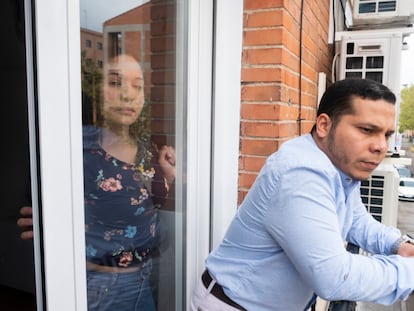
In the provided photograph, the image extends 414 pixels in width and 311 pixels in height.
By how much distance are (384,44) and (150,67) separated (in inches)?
84.2

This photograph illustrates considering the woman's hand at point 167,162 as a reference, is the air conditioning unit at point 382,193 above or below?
below

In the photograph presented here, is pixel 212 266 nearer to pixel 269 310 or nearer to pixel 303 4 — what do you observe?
pixel 269 310

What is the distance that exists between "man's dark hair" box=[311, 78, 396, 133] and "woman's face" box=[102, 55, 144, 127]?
64 centimetres

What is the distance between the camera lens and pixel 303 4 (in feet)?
6.45

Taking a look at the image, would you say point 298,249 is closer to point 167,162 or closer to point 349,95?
point 349,95

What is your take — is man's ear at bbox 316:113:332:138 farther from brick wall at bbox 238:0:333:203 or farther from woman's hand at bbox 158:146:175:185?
woman's hand at bbox 158:146:175:185

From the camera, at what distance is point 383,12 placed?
3145 millimetres

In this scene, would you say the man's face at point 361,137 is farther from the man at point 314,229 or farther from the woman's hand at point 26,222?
the woman's hand at point 26,222

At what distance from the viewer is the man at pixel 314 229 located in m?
1.01

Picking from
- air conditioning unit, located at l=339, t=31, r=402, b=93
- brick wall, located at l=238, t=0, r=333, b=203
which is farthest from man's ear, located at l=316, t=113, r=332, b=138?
air conditioning unit, located at l=339, t=31, r=402, b=93

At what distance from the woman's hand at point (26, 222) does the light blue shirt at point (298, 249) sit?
2.04 ft

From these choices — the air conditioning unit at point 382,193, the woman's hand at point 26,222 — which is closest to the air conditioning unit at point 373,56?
the air conditioning unit at point 382,193

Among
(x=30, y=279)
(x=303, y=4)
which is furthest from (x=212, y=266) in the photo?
(x=303, y=4)

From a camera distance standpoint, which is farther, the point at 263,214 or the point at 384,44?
the point at 384,44
